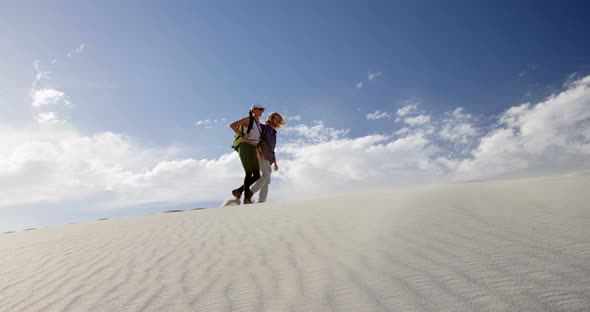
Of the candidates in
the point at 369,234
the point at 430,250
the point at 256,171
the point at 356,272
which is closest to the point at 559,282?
the point at 430,250

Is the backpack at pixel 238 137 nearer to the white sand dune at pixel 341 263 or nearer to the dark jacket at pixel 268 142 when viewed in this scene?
the dark jacket at pixel 268 142

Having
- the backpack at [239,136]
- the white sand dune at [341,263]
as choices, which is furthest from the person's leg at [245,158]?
the white sand dune at [341,263]

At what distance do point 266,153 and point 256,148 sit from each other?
282mm

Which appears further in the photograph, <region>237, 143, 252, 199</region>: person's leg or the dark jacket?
the dark jacket

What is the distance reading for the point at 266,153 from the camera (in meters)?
8.84

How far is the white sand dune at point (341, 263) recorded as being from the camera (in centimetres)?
237

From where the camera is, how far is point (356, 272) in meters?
2.80

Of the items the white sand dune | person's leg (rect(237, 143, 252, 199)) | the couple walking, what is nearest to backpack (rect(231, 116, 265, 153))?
the couple walking

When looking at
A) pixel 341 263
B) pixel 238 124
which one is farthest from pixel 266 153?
pixel 341 263

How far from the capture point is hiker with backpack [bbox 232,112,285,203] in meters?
8.70

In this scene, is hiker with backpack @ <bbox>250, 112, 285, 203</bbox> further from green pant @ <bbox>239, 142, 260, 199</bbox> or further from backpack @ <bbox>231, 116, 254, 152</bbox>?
backpack @ <bbox>231, 116, 254, 152</bbox>

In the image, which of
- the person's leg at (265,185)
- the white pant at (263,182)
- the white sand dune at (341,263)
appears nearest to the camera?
the white sand dune at (341,263)

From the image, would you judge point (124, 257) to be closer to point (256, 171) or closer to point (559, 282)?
point (559, 282)

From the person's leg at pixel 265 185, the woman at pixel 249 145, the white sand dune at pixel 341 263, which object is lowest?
the white sand dune at pixel 341 263
